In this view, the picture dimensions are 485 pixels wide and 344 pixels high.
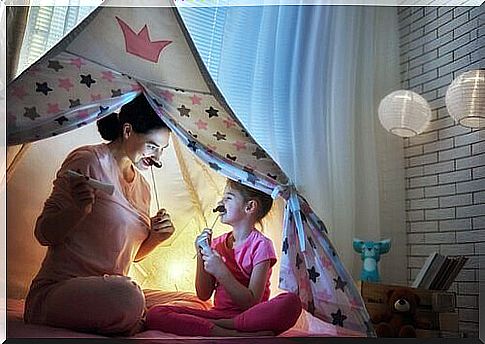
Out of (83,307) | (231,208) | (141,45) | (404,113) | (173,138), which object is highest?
(141,45)

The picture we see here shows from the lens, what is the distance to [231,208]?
265cm

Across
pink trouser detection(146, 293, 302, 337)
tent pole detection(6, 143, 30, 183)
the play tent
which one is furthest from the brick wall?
tent pole detection(6, 143, 30, 183)

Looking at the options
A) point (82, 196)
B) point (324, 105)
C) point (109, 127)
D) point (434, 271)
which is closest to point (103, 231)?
point (82, 196)

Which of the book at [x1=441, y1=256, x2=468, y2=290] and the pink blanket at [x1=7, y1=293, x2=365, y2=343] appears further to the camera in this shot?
the book at [x1=441, y1=256, x2=468, y2=290]

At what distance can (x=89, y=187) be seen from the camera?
8.48 feet

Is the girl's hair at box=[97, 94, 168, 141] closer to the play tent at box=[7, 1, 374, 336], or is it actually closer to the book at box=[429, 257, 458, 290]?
the play tent at box=[7, 1, 374, 336]

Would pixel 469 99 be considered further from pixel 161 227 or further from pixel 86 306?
pixel 86 306

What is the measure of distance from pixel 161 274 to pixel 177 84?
0.72 meters

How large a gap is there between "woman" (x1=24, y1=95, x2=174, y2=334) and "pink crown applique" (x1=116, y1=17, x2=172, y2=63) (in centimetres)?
17

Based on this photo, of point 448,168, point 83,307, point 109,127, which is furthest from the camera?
point 448,168

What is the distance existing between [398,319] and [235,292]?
635 mm

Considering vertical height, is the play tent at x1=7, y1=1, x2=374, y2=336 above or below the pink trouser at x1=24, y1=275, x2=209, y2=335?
above

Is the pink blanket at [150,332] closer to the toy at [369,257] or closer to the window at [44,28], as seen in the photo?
the toy at [369,257]

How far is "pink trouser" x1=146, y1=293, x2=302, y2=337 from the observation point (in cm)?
258
